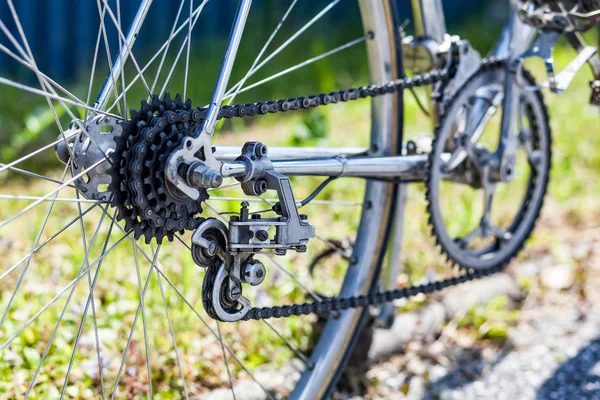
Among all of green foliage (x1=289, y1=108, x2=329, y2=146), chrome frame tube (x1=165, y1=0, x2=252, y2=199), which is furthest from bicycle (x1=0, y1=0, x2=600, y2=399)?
green foliage (x1=289, y1=108, x2=329, y2=146)


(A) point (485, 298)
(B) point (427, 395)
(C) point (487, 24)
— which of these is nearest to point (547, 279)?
(A) point (485, 298)

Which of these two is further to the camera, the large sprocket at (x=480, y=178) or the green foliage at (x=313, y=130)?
the green foliage at (x=313, y=130)

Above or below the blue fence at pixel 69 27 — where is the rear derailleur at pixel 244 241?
below

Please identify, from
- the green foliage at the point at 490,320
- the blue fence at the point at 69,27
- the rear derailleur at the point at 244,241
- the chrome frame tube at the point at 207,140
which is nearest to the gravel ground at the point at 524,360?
the green foliage at the point at 490,320

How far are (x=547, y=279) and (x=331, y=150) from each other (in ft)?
5.15

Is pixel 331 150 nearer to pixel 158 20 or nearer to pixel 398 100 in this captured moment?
pixel 398 100

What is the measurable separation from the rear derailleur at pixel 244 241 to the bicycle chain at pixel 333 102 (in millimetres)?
102

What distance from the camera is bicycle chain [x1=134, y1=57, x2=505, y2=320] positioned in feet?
6.88

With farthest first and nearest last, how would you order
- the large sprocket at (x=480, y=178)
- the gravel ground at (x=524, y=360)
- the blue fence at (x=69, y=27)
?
the blue fence at (x=69, y=27), the gravel ground at (x=524, y=360), the large sprocket at (x=480, y=178)

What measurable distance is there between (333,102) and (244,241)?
1.78 feet

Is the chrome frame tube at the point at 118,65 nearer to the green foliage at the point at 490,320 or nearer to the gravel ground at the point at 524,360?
the gravel ground at the point at 524,360

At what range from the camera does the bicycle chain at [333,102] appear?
210 cm

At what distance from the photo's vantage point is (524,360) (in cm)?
311

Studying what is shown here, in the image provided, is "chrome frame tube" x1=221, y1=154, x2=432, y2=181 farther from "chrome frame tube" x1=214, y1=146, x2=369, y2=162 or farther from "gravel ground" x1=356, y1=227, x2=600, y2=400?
"gravel ground" x1=356, y1=227, x2=600, y2=400
